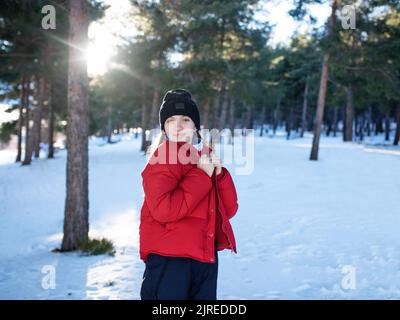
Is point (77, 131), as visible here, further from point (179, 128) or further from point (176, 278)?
point (176, 278)

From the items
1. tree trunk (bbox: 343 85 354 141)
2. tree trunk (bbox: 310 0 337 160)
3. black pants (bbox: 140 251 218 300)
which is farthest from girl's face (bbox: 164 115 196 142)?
tree trunk (bbox: 343 85 354 141)

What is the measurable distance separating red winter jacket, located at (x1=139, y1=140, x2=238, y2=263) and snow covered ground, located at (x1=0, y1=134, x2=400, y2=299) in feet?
8.88

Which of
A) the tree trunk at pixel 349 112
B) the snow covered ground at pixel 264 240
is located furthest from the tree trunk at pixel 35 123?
the tree trunk at pixel 349 112

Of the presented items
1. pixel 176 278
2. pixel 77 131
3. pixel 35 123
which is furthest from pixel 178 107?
pixel 35 123

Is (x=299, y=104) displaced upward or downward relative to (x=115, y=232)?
upward

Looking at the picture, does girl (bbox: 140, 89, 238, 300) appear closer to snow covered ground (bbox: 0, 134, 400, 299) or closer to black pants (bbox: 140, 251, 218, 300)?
black pants (bbox: 140, 251, 218, 300)

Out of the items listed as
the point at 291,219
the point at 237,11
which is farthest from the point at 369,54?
the point at 291,219

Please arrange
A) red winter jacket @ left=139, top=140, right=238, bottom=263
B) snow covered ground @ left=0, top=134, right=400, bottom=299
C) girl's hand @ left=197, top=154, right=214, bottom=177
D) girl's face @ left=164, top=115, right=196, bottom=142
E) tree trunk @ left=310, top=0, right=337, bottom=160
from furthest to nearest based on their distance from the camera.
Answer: tree trunk @ left=310, top=0, right=337, bottom=160
snow covered ground @ left=0, top=134, right=400, bottom=299
girl's face @ left=164, top=115, right=196, bottom=142
girl's hand @ left=197, top=154, right=214, bottom=177
red winter jacket @ left=139, top=140, right=238, bottom=263

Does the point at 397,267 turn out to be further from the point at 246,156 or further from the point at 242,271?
the point at 246,156

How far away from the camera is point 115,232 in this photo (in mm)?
8508

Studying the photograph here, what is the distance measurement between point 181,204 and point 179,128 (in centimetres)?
57

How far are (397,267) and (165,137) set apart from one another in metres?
4.81

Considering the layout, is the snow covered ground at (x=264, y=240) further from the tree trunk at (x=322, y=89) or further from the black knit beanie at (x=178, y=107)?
the tree trunk at (x=322, y=89)

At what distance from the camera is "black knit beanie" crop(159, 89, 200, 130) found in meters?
2.59
